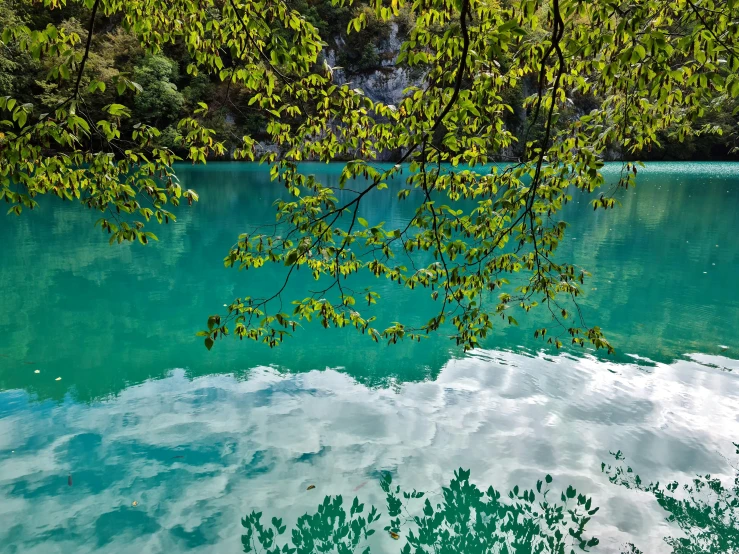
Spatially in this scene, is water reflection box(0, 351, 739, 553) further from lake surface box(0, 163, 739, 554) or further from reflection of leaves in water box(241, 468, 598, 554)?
reflection of leaves in water box(241, 468, 598, 554)

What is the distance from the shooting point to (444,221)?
411cm

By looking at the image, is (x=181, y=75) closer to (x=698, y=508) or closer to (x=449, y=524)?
(x=449, y=524)

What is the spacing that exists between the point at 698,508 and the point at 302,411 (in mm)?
4331

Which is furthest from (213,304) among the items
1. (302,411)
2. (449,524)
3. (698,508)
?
(698,508)

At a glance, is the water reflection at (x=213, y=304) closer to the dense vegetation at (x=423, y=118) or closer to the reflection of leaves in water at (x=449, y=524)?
the reflection of leaves in water at (x=449, y=524)

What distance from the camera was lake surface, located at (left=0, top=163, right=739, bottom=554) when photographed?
4629 mm

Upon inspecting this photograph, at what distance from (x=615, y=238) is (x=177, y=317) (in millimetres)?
15538

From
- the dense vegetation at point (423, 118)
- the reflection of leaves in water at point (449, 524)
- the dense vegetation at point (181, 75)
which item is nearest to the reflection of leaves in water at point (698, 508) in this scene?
the reflection of leaves in water at point (449, 524)

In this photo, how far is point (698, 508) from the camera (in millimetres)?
4676

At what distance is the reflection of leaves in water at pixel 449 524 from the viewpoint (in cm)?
430

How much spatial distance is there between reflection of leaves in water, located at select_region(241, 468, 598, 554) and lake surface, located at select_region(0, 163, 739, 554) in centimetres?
16

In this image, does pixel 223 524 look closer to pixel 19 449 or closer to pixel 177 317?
pixel 19 449

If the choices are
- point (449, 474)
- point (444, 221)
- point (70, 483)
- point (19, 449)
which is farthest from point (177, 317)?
point (444, 221)

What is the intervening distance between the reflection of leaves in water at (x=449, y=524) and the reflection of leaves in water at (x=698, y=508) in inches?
23.5
